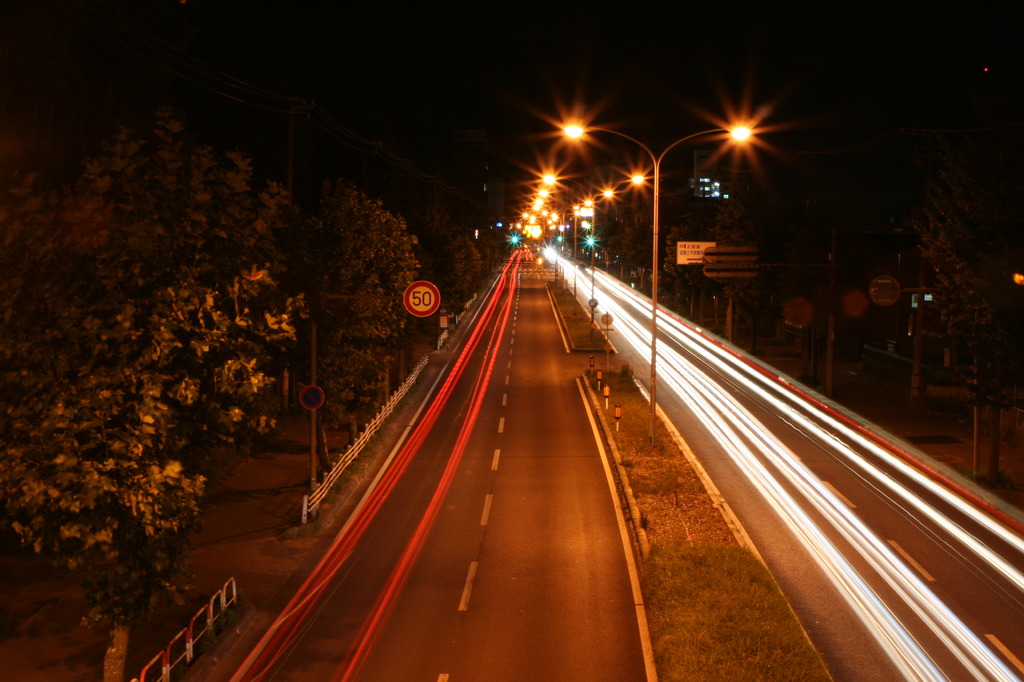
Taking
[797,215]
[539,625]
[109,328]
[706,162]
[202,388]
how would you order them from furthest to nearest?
1. [706,162]
2. [797,215]
3. [539,625]
4. [202,388]
5. [109,328]

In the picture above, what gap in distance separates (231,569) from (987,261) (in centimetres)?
1954

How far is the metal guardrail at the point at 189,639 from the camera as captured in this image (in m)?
10.6

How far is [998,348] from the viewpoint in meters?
21.0

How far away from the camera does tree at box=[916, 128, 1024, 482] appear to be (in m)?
20.5

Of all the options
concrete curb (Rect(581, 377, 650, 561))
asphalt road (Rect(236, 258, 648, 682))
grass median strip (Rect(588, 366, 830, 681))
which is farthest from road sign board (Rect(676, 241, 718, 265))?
grass median strip (Rect(588, 366, 830, 681))

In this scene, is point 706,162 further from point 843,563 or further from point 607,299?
point 843,563

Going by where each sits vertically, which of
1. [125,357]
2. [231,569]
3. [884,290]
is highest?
[884,290]

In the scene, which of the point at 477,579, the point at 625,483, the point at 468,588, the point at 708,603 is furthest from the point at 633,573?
the point at 625,483

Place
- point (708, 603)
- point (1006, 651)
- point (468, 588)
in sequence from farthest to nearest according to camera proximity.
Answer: point (468, 588) < point (708, 603) < point (1006, 651)

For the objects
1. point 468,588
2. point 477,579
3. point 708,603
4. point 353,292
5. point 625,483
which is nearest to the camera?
point 708,603

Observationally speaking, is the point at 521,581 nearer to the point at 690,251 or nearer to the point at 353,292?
the point at 353,292

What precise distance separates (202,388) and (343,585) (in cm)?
629

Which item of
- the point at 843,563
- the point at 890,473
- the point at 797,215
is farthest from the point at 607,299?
the point at 843,563

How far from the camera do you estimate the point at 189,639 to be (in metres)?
11.4
